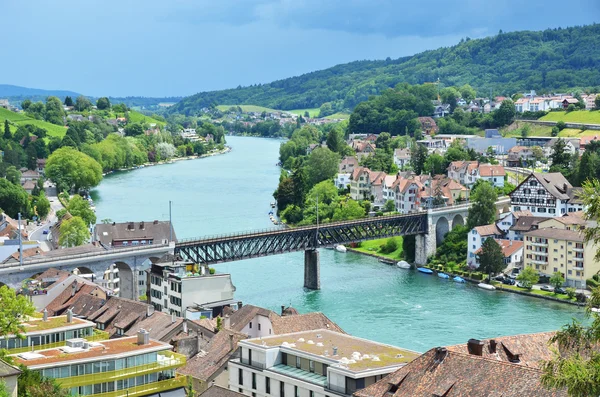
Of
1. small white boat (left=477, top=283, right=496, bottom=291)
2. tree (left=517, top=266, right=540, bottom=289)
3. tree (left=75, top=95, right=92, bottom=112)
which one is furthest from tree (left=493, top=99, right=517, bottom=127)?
tree (left=75, top=95, right=92, bottom=112)

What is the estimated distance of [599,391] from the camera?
13.7m

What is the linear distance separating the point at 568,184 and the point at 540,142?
1556 inches

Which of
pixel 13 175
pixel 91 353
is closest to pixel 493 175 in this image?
pixel 13 175

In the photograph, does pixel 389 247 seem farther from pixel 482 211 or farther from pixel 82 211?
pixel 82 211

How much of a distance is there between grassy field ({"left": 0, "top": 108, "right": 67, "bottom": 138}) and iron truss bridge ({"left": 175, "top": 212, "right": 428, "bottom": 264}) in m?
77.6

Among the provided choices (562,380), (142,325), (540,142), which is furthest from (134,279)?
(540,142)

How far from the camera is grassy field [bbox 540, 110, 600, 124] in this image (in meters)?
113

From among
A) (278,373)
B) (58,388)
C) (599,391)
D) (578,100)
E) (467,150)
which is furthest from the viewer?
(578,100)

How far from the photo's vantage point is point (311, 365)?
83.5ft

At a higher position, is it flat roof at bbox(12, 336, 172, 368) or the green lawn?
flat roof at bbox(12, 336, 172, 368)

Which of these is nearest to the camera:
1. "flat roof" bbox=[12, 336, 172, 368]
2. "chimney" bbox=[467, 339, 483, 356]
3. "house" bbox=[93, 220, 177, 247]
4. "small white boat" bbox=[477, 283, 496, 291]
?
"chimney" bbox=[467, 339, 483, 356]

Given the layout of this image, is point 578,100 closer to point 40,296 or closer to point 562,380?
point 40,296

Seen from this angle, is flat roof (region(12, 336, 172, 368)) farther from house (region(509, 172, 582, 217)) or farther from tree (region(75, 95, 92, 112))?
tree (region(75, 95, 92, 112))

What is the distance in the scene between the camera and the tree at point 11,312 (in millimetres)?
25438
